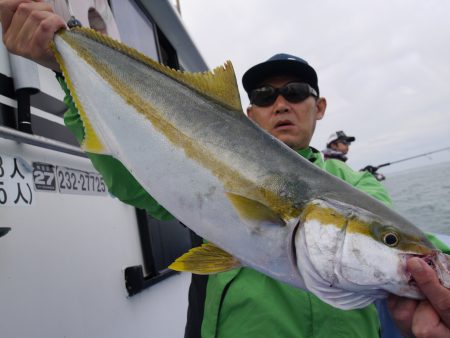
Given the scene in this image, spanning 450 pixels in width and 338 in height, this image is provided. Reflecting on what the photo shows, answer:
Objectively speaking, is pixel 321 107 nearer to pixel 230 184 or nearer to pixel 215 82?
pixel 215 82

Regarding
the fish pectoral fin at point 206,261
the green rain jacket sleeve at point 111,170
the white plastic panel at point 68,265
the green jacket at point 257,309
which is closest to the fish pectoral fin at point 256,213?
the fish pectoral fin at point 206,261

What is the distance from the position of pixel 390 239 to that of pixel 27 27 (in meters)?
1.68

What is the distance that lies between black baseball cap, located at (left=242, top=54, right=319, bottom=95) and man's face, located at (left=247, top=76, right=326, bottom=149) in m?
0.04

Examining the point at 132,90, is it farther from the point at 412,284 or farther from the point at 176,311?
the point at 176,311

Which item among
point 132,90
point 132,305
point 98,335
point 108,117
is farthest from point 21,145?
point 132,305

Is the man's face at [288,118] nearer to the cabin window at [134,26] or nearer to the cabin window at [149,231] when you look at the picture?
the cabin window at [149,231]

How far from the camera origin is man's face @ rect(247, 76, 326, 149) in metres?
2.38

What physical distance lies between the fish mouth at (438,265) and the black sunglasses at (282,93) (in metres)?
1.46

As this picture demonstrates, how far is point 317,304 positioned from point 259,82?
4.86ft

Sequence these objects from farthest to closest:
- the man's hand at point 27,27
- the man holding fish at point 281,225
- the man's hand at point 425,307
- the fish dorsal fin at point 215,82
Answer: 1. the man's hand at point 27,27
2. the fish dorsal fin at point 215,82
3. the man holding fish at point 281,225
4. the man's hand at point 425,307

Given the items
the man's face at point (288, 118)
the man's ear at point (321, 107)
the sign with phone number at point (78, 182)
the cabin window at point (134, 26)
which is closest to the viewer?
the sign with phone number at point (78, 182)

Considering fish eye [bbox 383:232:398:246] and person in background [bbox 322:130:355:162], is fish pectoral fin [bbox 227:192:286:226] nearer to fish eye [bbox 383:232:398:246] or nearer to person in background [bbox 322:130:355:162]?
fish eye [bbox 383:232:398:246]

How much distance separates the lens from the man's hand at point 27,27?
5.27 ft

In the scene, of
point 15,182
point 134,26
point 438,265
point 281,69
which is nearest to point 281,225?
point 438,265
